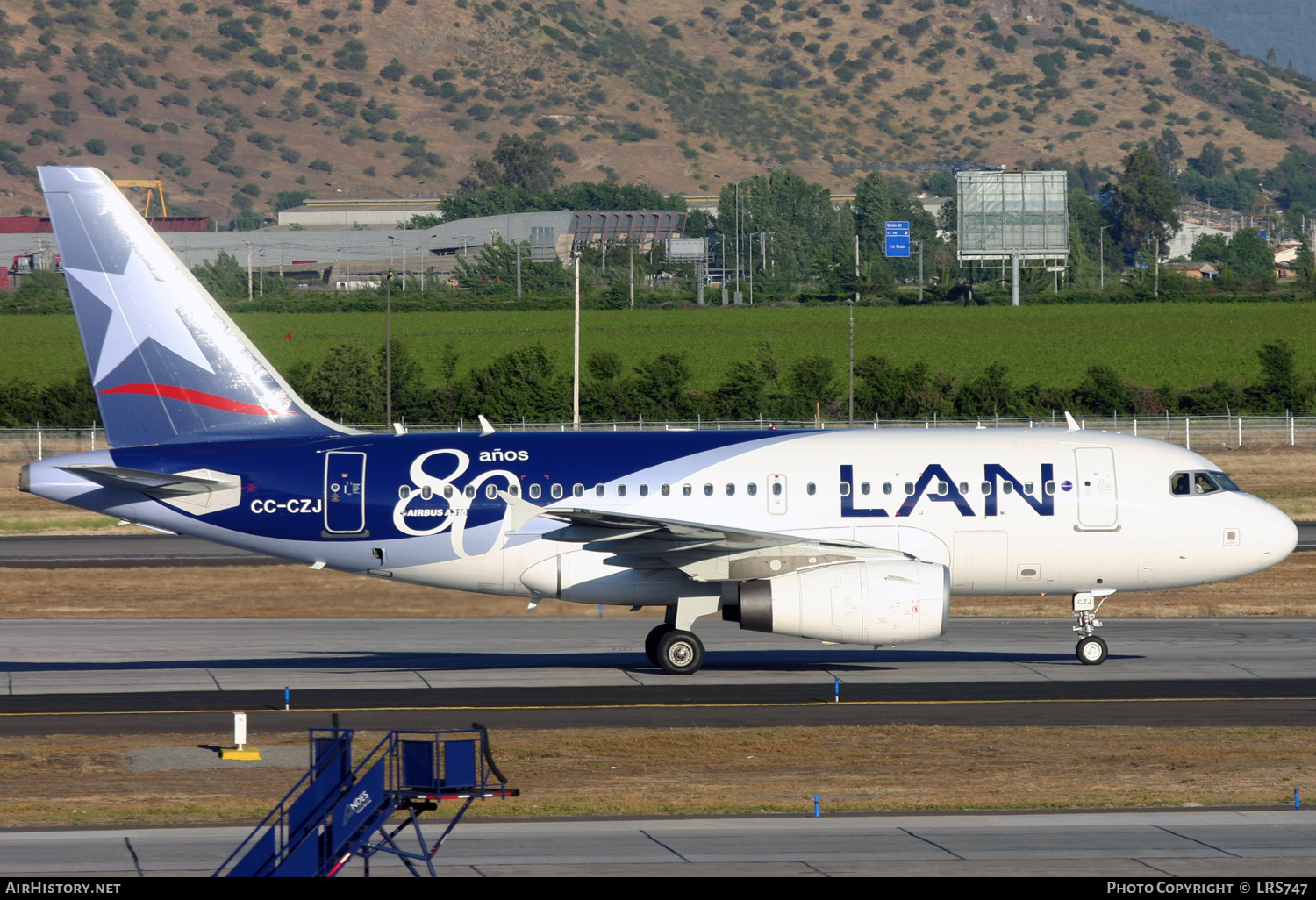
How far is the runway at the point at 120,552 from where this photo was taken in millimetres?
51094

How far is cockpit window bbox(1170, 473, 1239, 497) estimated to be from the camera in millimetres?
32188

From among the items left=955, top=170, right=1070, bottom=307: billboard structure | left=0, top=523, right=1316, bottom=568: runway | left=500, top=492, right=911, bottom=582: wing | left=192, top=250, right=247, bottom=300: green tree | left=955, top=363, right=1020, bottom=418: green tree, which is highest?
left=955, top=170, right=1070, bottom=307: billboard structure

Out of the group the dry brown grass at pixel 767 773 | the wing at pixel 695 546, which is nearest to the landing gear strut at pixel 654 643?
the wing at pixel 695 546

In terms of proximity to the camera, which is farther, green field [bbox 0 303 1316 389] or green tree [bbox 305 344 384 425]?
green field [bbox 0 303 1316 389]

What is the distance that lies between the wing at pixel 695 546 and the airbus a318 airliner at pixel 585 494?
6 centimetres

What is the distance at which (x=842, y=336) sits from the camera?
423 feet

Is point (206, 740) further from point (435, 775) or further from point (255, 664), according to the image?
point (435, 775)

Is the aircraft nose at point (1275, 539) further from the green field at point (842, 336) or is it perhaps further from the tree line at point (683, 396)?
the green field at point (842, 336)

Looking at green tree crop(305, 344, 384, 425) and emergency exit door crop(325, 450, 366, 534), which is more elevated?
green tree crop(305, 344, 384, 425)

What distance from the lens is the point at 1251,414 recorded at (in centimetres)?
9012

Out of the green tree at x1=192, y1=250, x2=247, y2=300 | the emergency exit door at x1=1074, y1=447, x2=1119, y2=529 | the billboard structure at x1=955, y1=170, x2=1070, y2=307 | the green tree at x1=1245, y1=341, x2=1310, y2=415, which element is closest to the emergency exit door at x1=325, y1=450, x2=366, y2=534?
the emergency exit door at x1=1074, y1=447, x2=1119, y2=529

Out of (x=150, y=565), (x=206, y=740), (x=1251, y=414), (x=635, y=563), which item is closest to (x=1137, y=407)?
(x=1251, y=414)

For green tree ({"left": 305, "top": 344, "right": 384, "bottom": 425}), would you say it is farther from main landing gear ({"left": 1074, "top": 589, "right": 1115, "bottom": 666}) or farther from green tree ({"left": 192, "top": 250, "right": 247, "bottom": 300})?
main landing gear ({"left": 1074, "top": 589, "right": 1115, "bottom": 666})

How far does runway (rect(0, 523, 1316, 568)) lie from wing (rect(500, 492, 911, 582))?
67.3 ft
